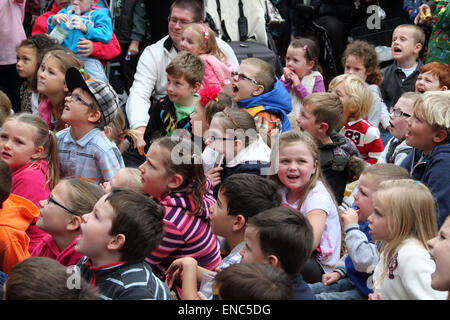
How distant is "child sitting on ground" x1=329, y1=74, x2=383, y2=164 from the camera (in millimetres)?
5004

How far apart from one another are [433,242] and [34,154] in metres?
2.45

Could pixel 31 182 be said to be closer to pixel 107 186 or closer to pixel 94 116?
pixel 107 186

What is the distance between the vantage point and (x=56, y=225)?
118 inches

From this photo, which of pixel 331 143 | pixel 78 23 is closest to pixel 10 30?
pixel 78 23

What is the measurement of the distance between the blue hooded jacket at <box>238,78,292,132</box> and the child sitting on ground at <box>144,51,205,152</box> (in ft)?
1.26

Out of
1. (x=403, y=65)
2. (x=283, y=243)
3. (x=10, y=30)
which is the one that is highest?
(x=10, y=30)

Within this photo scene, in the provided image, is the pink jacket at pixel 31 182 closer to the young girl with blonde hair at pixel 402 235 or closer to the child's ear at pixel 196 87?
the child's ear at pixel 196 87

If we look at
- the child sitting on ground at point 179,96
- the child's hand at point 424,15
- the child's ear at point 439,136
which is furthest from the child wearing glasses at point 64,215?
the child's hand at point 424,15

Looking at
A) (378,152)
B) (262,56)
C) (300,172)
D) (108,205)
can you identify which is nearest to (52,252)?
(108,205)

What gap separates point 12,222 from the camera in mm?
3166

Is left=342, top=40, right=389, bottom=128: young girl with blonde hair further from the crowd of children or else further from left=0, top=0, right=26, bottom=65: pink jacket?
left=0, top=0, right=26, bottom=65: pink jacket

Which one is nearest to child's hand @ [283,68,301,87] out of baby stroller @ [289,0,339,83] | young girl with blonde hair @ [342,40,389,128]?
young girl with blonde hair @ [342,40,389,128]

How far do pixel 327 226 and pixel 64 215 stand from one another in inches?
56.8

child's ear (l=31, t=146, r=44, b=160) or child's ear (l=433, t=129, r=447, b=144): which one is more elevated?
child's ear (l=433, t=129, r=447, b=144)
